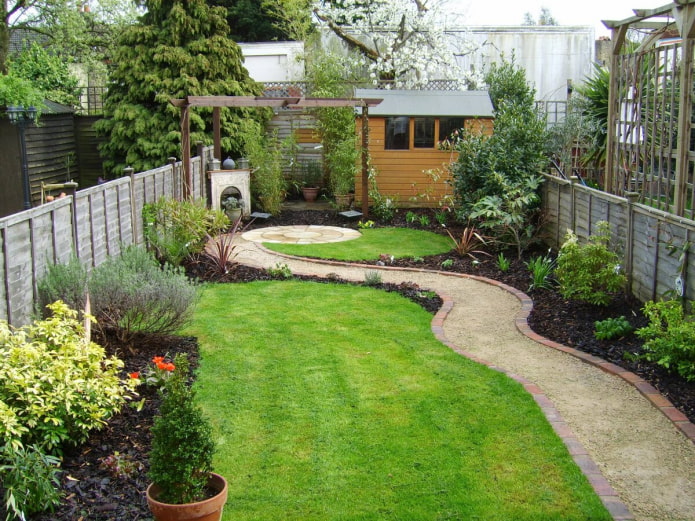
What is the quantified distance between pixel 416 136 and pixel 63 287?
1001cm

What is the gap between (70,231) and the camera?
6.91 meters

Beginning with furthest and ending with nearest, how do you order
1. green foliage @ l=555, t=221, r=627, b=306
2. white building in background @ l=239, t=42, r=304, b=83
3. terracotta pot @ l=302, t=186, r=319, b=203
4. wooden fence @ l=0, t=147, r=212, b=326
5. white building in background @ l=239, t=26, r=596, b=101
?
white building in background @ l=239, t=26, r=596, b=101, white building in background @ l=239, t=42, r=304, b=83, terracotta pot @ l=302, t=186, r=319, b=203, green foliage @ l=555, t=221, r=627, b=306, wooden fence @ l=0, t=147, r=212, b=326

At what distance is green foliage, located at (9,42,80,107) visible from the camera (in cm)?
1691

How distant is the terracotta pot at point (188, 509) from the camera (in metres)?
3.38

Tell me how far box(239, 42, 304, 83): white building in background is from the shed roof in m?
7.06

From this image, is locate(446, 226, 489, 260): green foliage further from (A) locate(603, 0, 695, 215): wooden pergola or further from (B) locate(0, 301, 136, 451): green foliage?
(B) locate(0, 301, 136, 451): green foliage

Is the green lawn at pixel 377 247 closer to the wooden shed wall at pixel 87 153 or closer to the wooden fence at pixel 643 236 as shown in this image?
the wooden fence at pixel 643 236

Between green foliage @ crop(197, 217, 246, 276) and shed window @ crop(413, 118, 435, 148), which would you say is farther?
shed window @ crop(413, 118, 435, 148)

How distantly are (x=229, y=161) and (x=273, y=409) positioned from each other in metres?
9.51

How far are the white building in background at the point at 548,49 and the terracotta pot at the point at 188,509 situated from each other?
2154cm

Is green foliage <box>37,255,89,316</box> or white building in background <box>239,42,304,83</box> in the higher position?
white building in background <box>239,42,304,83</box>

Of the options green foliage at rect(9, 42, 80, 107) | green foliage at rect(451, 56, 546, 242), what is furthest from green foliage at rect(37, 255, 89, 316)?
green foliage at rect(9, 42, 80, 107)

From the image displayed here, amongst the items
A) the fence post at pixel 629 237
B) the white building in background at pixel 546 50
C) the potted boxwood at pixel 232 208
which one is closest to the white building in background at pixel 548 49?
the white building in background at pixel 546 50

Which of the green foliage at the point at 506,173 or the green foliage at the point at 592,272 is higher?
the green foliage at the point at 506,173
